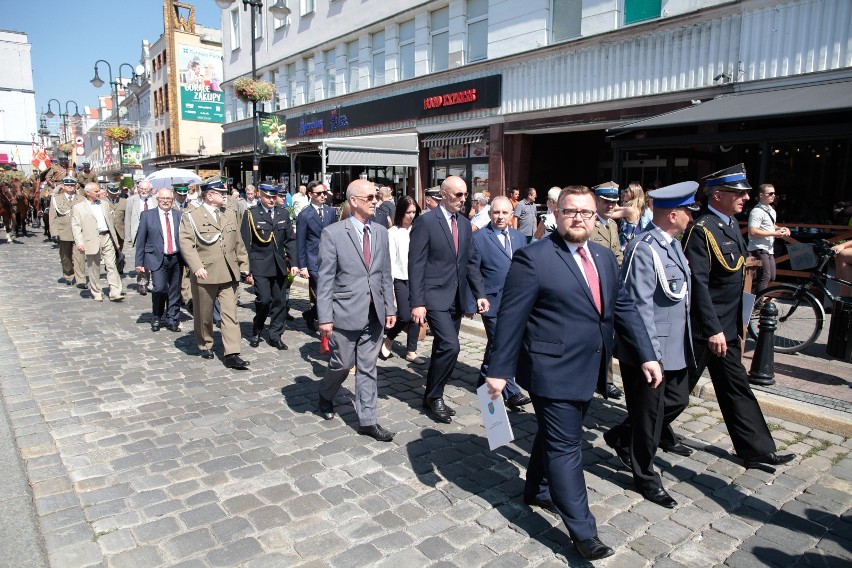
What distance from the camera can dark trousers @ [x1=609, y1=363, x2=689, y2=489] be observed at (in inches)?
146

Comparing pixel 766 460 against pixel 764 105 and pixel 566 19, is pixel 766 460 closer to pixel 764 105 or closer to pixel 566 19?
pixel 764 105

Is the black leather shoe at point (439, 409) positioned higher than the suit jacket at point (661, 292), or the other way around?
the suit jacket at point (661, 292)

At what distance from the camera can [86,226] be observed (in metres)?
10.3

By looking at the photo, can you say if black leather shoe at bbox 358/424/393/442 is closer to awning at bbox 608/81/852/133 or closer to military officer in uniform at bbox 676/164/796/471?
military officer in uniform at bbox 676/164/796/471

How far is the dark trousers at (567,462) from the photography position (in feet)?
10.2

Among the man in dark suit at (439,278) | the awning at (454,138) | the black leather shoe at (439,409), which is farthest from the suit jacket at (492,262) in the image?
the awning at (454,138)

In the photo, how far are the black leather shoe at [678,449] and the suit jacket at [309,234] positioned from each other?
4838mm

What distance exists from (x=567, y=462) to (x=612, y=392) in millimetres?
2775

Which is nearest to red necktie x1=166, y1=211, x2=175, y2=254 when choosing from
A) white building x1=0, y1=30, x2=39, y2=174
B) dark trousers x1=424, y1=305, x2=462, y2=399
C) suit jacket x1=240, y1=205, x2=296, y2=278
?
suit jacket x1=240, y1=205, x2=296, y2=278

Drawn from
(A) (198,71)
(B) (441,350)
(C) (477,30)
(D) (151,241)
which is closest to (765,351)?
(B) (441,350)

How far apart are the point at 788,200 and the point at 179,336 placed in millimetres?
10754

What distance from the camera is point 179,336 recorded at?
26.3 feet

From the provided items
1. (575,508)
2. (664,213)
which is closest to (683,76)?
(664,213)

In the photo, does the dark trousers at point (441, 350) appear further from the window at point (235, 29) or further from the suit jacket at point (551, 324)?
the window at point (235, 29)
